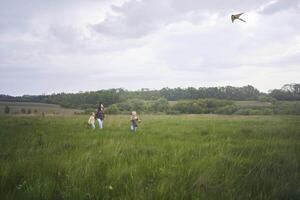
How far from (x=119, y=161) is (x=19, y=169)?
1819 mm

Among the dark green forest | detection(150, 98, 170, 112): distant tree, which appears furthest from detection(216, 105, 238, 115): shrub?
detection(150, 98, 170, 112): distant tree

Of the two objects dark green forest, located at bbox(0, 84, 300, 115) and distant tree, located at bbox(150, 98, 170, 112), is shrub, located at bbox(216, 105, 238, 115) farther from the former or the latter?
distant tree, located at bbox(150, 98, 170, 112)

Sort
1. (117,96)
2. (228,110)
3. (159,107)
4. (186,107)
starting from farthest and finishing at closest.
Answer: (117,96) < (159,107) < (186,107) < (228,110)

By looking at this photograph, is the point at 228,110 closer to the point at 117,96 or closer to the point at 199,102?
the point at 199,102

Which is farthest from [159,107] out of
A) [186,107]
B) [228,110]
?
[228,110]

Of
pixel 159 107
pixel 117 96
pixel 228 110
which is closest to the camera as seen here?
pixel 228 110

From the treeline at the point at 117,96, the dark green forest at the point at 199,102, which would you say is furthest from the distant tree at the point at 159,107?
the treeline at the point at 117,96

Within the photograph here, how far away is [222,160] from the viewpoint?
5457mm

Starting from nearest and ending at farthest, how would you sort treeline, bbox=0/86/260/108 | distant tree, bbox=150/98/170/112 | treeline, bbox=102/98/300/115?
treeline, bbox=102/98/300/115 → distant tree, bbox=150/98/170/112 → treeline, bbox=0/86/260/108

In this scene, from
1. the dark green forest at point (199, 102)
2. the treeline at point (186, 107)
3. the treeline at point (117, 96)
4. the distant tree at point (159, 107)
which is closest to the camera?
the dark green forest at point (199, 102)

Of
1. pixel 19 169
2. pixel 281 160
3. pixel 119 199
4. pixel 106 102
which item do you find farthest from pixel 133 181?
pixel 106 102

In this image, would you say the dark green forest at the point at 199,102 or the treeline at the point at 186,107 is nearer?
the dark green forest at the point at 199,102

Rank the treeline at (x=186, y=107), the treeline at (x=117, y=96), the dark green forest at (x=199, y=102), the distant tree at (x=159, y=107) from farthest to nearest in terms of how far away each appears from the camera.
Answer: the treeline at (x=117, y=96) → the distant tree at (x=159, y=107) → the treeline at (x=186, y=107) → the dark green forest at (x=199, y=102)

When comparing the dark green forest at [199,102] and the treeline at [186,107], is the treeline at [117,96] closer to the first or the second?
the dark green forest at [199,102]
